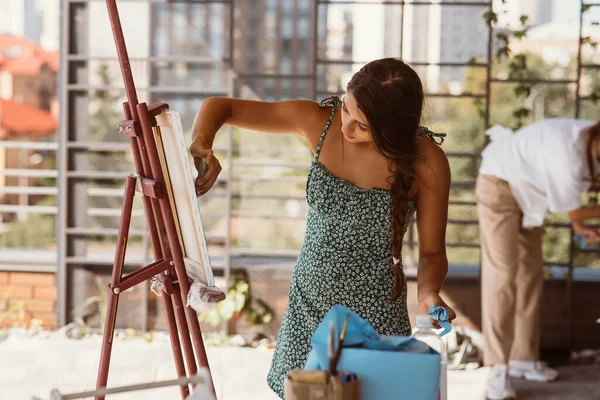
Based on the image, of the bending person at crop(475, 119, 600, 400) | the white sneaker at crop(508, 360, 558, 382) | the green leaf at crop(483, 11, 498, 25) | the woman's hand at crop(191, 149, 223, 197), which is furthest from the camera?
the green leaf at crop(483, 11, 498, 25)

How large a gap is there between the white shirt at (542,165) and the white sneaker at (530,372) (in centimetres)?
73

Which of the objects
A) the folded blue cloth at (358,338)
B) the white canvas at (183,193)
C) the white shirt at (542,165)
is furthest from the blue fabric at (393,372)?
the white shirt at (542,165)

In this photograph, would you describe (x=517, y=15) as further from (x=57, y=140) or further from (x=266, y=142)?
(x=57, y=140)

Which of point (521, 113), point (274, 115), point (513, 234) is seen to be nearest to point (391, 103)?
point (274, 115)

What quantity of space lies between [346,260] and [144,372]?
2.55 meters

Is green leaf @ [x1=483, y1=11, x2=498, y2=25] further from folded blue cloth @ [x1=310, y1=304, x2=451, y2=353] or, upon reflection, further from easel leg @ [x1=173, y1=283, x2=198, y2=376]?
folded blue cloth @ [x1=310, y1=304, x2=451, y2=353]

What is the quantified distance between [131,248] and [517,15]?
263cm

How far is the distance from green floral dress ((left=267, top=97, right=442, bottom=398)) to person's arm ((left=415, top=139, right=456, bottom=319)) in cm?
4

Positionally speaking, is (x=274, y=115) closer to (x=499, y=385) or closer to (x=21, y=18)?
(x=499, y=385)

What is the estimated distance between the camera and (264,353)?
15.5ft

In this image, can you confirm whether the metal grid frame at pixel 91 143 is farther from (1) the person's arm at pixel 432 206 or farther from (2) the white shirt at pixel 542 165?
(1) the person's arm at pixel 432 206

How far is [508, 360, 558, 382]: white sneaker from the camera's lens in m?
4.23

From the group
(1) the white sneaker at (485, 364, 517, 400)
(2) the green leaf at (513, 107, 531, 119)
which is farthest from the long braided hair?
(2) the green leaf at (513, 107, 531, 119)

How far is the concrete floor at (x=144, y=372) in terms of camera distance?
13.2 feet
